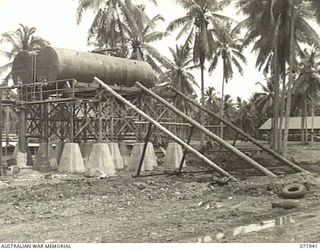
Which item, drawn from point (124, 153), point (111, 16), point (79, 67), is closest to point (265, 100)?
point (111, 16)

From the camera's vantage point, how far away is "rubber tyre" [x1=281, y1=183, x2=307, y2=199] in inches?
448

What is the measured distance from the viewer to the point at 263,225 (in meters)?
8.93

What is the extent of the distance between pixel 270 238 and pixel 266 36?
24466 millimetres

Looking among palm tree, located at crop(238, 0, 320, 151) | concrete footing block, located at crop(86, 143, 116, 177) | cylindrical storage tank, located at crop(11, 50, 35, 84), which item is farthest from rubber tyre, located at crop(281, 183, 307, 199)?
palm tree, located at crop(238, 0, 320, 151)

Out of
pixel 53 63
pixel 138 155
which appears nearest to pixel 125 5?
pixel 53 63

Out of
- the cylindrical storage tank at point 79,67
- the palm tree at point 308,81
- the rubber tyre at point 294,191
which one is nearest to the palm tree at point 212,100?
the palm tree at point 308,81

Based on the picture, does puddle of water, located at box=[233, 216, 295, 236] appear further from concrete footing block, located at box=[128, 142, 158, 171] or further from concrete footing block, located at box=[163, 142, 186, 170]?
concrete footing block, located at box=[163, 142, 186, 170]

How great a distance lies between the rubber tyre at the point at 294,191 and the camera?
1138 centimetres

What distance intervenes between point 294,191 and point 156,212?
3.36 meters

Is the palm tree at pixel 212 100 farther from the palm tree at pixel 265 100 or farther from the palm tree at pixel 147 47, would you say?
the palm tree at pixel 147 47

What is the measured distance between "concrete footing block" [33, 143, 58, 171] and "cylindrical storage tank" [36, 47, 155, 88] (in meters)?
3.01

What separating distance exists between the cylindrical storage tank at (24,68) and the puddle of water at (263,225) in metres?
16.0

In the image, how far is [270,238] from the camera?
773 centimetres

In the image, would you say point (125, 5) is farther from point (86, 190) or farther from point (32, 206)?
point (32, 206)
